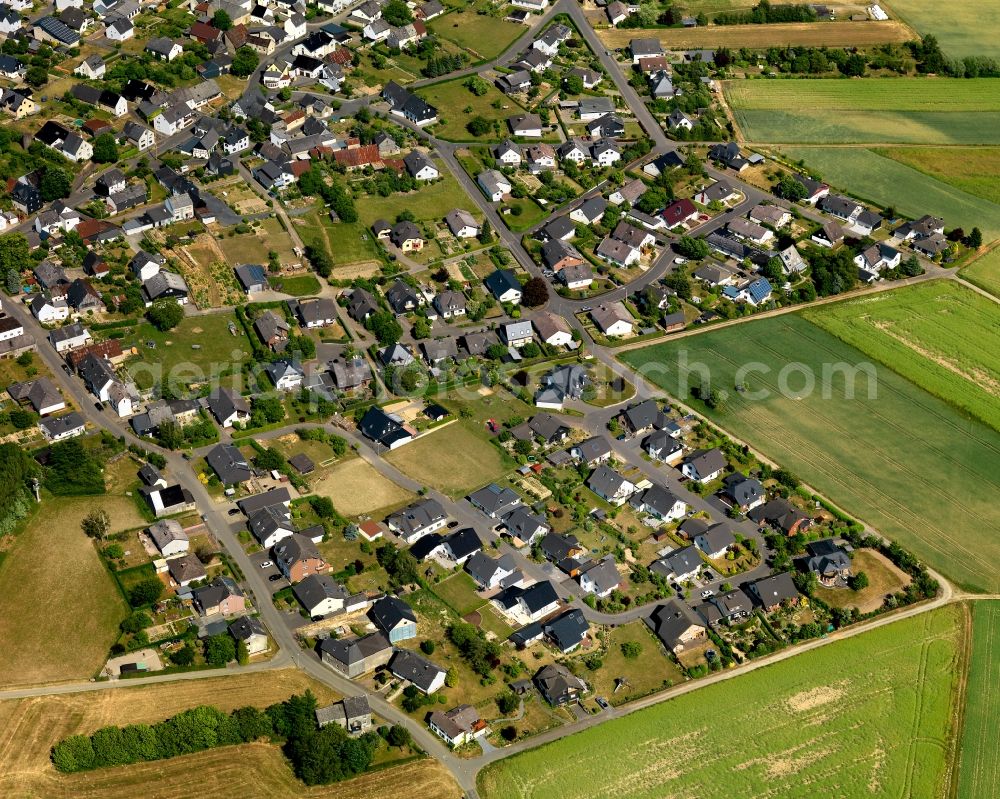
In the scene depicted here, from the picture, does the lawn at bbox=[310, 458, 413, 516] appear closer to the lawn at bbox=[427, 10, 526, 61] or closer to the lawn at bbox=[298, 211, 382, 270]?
the lawn at bbox=[298, 211, 382, 270]

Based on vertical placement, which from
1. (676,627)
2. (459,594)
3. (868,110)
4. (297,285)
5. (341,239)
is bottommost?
(676,627)

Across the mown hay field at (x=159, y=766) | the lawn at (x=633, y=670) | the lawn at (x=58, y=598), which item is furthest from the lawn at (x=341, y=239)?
the mown hay field at (x=159, y=766)

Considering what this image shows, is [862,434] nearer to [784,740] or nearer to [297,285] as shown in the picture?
[784,740]

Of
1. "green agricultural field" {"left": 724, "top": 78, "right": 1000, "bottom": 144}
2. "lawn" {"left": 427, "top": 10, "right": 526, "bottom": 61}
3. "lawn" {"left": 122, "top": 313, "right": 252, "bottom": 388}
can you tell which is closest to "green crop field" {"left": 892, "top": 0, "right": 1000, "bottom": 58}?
"green agricultural field" {"left": 724, "top": 78, "right": 1000, "bottom": 144}

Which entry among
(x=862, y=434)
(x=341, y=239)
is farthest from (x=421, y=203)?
(x=862, y=434)

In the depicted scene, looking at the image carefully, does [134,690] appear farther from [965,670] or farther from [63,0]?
[63,0]
